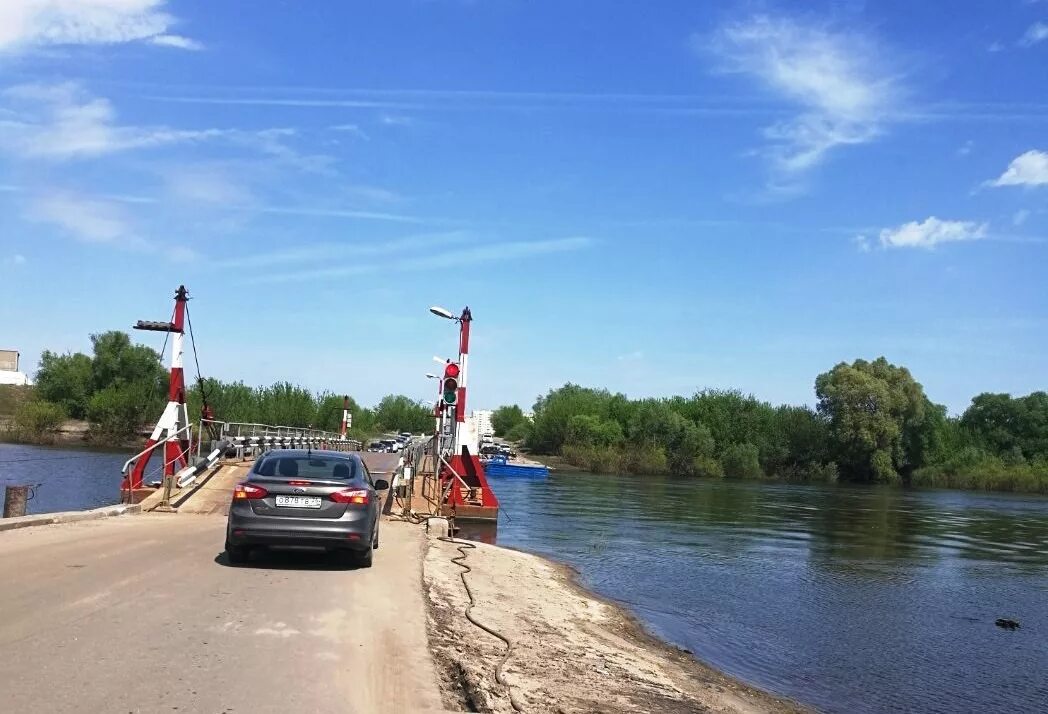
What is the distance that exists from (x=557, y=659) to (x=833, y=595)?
11287mm

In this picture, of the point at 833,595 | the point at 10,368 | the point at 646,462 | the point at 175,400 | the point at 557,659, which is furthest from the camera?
the point at 10,368

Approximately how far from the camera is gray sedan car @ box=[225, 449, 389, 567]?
1100 cm

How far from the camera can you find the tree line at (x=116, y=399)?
86250 millimetres

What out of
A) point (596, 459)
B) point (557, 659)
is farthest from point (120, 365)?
point (557, 659)

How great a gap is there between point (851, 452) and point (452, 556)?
82917 millimetres

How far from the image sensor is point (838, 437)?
90.6 meters

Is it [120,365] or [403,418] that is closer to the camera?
[120,365]

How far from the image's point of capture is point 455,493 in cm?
2472

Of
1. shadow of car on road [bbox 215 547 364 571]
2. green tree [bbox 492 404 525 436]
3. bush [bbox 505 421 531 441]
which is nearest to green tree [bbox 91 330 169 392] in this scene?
bush [bbox 505 421 531 441]

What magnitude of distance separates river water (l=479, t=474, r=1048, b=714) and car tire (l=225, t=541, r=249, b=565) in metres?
5.84

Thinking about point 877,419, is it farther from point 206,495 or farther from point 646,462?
point 206,495

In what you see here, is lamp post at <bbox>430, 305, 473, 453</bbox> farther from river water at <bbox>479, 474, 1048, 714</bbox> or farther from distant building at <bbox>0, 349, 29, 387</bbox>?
distant building at <bbox>0, 349, 29, 387</bbox>

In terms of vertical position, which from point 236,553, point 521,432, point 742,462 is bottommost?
point 236,553

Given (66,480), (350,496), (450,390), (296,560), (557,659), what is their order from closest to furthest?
(557,659)
(350,496)
(296,560)
(450,390)
(66,480)
